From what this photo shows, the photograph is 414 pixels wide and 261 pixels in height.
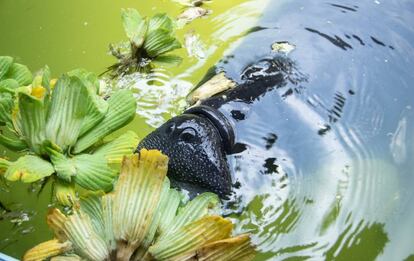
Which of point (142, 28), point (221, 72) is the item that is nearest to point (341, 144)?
point (221, 72)

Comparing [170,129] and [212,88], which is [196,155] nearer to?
[170,129]

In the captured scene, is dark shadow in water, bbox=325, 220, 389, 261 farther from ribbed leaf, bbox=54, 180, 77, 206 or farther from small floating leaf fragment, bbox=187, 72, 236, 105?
ribbed leaf, bbox=54, 180, 77, 206

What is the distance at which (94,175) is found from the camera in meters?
1.43

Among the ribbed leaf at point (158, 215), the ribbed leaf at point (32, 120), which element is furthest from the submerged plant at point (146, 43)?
the ribbed leaf at point (158, 215)

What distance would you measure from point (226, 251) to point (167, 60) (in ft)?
3.29

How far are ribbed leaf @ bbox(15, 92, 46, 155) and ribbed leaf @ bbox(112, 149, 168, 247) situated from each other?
31 centimetres

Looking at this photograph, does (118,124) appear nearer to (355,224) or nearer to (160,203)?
(160,203)

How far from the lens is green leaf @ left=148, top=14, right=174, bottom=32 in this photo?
2.02 m

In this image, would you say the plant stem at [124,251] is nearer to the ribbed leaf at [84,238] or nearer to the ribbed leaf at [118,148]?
the ribbed leaf at [84,238]

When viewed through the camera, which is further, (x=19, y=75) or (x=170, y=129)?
(x=19, y=75)

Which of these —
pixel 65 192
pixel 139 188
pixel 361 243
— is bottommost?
pixel 361 243

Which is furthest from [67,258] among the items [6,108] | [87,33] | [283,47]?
[87,33]

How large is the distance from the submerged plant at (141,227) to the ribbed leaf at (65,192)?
6.3 inches

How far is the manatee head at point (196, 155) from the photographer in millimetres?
1420
